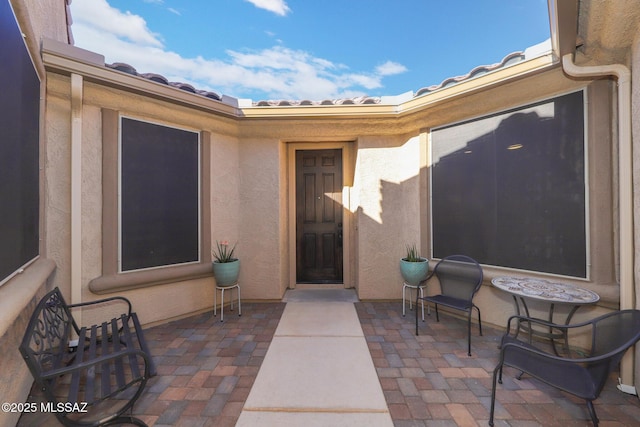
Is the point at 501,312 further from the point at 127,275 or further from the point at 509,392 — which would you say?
the point at 127,275

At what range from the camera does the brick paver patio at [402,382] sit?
5.76 ft

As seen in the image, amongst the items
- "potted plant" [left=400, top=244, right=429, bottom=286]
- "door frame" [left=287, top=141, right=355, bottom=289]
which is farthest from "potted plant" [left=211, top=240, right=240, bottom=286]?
"potted plant" [left=400, top=244, right=429, bottom=286]

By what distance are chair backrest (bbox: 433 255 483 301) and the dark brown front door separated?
6.16ft

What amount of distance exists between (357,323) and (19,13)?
4.28 meters

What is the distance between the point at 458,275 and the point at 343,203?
2172 mm

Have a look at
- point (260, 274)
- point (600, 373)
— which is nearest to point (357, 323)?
point (260, 274)

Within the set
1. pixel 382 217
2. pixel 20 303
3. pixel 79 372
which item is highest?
pixel 382 217

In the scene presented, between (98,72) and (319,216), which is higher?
(98,72)

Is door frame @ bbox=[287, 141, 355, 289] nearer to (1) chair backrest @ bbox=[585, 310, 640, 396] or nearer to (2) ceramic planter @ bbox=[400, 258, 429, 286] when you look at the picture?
(2) ceramic planter @ bbox=[400, 258, 429, 286]

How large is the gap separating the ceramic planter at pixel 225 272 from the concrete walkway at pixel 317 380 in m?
0.91

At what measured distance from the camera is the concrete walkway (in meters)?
1.75

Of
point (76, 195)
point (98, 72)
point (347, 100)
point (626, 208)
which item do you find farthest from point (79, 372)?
point (347, 100)

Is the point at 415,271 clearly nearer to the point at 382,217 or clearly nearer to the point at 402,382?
the point at 382,217

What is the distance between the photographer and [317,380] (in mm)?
2131
